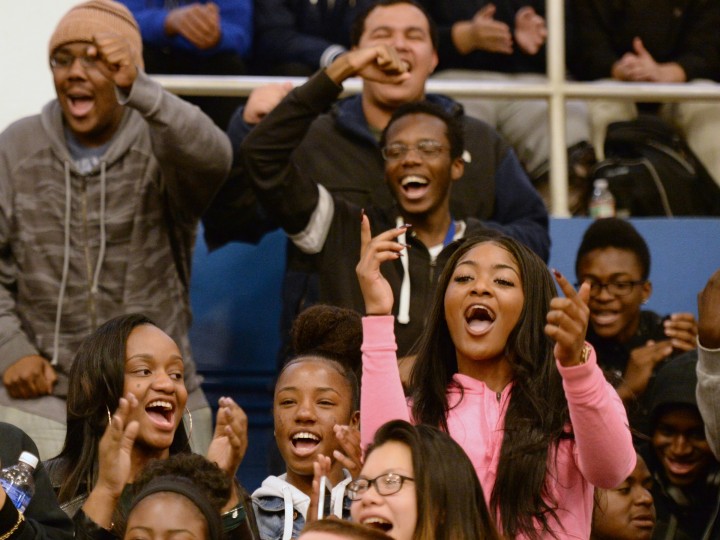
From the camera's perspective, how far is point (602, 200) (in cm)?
628

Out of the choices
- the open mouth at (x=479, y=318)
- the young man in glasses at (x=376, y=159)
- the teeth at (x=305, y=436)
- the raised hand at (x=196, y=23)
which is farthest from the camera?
the raised hand at (x=196, y=23)

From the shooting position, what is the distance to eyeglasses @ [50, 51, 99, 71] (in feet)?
17.0

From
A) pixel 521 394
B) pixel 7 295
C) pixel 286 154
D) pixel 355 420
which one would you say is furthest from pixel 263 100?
pixel 521 394

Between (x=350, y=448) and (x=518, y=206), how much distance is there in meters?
1.88

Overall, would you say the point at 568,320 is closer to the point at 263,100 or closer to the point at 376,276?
the point at 376,276

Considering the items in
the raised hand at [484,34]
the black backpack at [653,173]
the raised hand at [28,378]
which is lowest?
the raised hand at [28,378]

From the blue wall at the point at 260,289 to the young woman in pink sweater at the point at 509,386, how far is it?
2220mm

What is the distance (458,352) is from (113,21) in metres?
1.96

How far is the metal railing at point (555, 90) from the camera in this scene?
19.9ft

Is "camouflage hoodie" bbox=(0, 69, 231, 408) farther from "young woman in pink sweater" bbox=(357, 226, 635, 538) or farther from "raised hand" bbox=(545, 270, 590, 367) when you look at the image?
"raised hand" bbox=(545, 270, 590, 367)

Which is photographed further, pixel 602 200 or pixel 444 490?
pixel 602 200

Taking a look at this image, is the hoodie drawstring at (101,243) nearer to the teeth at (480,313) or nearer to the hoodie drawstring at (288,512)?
the hoodie drawstring at (288,512)

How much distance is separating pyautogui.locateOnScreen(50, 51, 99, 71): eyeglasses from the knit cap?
0.10 feet

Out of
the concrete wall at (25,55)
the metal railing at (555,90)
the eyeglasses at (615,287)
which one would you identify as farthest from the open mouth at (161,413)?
the concrete wall at (25,55)
